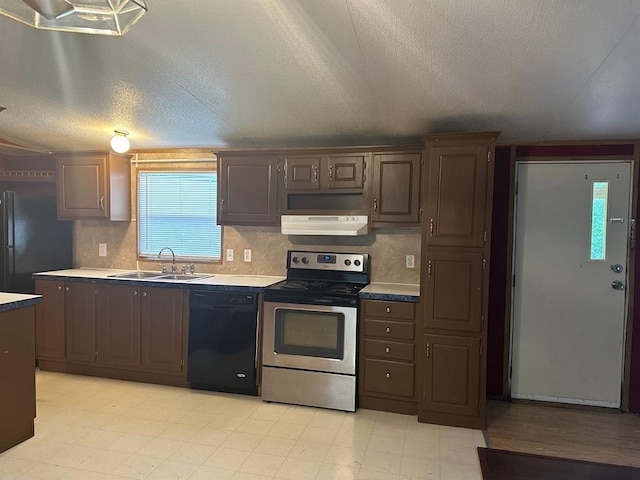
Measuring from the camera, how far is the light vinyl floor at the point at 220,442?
7.73 feet

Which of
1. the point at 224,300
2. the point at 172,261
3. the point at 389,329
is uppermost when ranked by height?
the point at 172,261

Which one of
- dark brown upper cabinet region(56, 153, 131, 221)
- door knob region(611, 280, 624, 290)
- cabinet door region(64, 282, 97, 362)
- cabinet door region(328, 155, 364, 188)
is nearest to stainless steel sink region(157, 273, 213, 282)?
cabinet door region(64, 282, 97, 362)

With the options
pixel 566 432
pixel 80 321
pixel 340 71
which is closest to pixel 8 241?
pixel 80 321

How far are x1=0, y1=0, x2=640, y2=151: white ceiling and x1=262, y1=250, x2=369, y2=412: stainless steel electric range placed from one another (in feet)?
4.44

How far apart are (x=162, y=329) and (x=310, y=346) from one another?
1.33 m

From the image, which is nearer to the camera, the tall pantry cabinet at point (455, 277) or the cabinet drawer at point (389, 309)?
the tall pantry cabinet at point (455, 277)

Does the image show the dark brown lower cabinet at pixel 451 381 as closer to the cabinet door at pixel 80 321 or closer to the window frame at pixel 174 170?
the window frame at pixel 174 170

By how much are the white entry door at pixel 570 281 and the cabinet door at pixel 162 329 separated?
9.27 feet

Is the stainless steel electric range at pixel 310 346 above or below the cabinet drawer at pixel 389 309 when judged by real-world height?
below

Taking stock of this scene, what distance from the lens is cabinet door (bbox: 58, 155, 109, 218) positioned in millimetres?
3988

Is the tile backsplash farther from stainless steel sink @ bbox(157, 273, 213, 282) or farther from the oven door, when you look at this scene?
the oven door

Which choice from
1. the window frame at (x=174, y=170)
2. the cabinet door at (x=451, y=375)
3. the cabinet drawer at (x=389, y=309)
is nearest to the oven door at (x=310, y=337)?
the cabinet drawer at (x=389, y=309)

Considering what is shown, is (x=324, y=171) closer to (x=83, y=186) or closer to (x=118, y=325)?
(x=118, y=325)

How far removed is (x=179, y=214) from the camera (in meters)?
4.20
